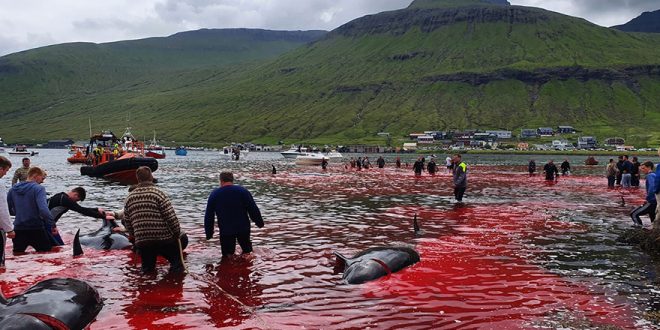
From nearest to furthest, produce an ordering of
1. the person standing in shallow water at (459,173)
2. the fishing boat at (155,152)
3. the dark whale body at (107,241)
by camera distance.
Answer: the dark whale body at (107,241)
the person standing in shallow water at (459,173)
the fishing boat at (155,152)

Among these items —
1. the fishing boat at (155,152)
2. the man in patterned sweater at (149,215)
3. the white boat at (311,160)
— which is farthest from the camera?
the fishing boat at (155,152)

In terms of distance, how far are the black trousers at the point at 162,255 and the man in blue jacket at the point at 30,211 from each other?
331cm

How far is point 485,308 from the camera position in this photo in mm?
9617

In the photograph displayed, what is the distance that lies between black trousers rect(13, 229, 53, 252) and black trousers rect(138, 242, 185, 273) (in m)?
4.00

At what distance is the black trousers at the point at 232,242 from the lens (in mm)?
13141

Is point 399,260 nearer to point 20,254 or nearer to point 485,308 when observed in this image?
point 485,308

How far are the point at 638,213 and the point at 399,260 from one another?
997cm

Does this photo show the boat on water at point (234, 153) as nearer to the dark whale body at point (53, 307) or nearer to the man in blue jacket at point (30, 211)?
the man in blue jacket at point (30, 211)

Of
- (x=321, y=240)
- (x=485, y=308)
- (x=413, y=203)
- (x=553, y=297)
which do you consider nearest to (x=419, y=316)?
(x=485, y=308)

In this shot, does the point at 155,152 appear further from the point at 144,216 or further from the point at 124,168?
the point at 144,216

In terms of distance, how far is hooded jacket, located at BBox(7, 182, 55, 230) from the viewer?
12.9 metres

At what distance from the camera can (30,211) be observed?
13.1 m

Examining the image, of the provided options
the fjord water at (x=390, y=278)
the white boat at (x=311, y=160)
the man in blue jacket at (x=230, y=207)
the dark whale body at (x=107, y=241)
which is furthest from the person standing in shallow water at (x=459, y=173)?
the white boat at (x=311, y=160)

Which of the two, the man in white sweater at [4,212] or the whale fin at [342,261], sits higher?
the man in white sweater at [4,212]
